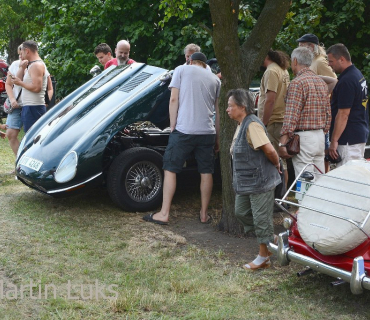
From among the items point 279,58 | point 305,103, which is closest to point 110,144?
point 279,58

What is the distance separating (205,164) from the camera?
22.4 feet

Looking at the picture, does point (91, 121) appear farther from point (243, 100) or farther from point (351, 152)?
point (351, 152)

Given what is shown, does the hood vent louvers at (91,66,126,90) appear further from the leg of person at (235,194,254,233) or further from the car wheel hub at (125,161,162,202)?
the leg of person at (235,194,254,233)

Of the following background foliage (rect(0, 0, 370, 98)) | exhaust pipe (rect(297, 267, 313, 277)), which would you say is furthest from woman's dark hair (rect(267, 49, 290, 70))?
background foliage (rect(0, 0, 370, 98))

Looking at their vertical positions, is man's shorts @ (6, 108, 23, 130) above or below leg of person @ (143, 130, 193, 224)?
above

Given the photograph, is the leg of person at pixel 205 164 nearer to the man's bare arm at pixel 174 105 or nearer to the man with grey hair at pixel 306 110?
the man's bare arm at pixel 174 105

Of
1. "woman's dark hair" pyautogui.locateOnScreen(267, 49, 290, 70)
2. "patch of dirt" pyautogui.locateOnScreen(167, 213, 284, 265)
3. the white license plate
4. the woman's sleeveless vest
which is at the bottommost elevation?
"patch of dirt" pyautogui.locateOnScreen(167, 213, 284, 265)

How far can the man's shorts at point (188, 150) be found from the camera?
6.68 m

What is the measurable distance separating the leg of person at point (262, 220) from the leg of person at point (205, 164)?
1.59 m

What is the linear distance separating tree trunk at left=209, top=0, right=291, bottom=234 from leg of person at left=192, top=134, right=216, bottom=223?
343 mm

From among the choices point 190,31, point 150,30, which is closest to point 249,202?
point 190,31

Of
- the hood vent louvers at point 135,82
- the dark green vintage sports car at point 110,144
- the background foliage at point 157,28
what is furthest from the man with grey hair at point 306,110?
the background foliage at point 157,28

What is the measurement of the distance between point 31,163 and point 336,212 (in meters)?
3.93

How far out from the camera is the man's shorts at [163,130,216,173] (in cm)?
668
